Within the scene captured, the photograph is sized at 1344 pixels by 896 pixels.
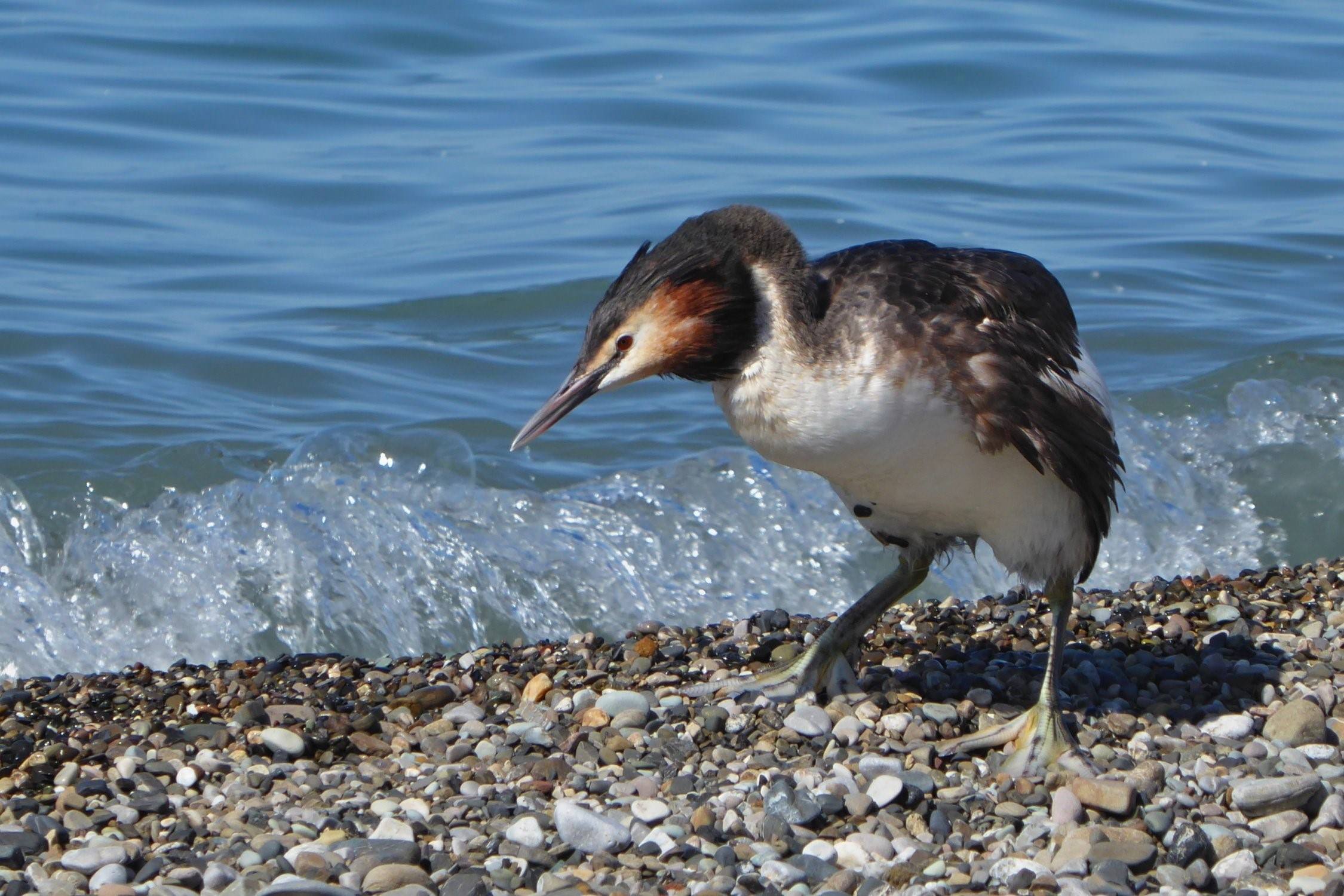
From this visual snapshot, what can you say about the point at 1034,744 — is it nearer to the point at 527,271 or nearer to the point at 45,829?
the point at 45,829

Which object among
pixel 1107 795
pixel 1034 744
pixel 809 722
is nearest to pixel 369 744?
pixel 809 722

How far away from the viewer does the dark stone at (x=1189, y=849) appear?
176 inches

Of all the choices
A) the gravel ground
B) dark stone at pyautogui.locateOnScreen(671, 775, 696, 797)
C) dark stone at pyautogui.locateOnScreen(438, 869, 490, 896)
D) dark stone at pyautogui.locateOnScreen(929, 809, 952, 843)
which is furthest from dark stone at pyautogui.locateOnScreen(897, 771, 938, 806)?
dark stone at pyautogui.locateOnScreen(438, 869, 490, 896)

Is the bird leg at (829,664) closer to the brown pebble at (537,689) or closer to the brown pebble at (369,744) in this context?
the brown pebble at (537,689)

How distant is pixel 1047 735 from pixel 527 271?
789cm

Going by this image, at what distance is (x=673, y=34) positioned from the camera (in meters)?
17.9

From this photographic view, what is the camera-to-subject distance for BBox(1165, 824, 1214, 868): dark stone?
4.47m

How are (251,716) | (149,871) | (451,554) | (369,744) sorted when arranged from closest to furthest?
(149,871), (369,744), (251,716), (451,554)

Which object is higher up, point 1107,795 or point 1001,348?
point 1001,348

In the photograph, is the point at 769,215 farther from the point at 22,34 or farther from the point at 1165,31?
the point at 1165,31

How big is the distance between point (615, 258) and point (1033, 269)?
7162mm

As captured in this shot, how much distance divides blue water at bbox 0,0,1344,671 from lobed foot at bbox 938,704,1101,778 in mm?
3235

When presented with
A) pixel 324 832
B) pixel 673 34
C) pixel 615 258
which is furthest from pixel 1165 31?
pixel 324 832

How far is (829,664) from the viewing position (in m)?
5.89
